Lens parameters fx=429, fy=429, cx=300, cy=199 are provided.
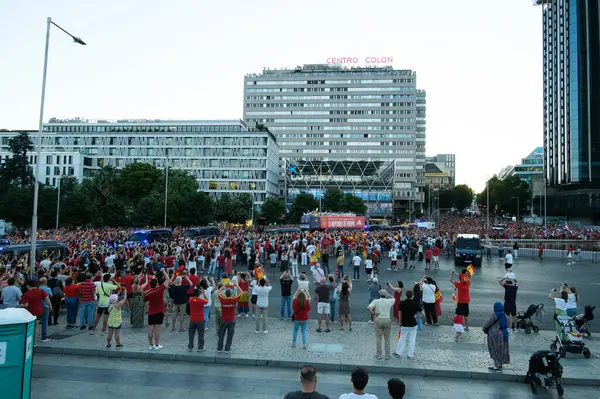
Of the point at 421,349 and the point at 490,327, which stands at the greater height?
the point at 490,327

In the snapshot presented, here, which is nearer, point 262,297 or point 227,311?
point 227,311

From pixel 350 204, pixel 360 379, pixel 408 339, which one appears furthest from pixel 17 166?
pixel 360 379

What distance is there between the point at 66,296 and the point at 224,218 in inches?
2584

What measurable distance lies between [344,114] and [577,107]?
63069 millimetres

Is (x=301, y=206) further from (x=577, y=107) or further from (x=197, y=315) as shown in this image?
(x=197, y=315)

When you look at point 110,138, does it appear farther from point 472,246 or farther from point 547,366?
point 547,366

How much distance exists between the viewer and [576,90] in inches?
3132

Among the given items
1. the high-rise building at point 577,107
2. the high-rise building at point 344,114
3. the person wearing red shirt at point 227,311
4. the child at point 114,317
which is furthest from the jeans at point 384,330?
the high-rise building at point 344,114

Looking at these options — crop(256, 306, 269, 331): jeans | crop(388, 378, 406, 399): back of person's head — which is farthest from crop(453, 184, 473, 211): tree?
crop(388, 378, 406, 399): back of person's head

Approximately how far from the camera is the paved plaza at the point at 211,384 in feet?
25.5

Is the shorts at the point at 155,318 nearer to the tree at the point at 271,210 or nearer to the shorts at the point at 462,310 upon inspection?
the shorts at the point at 462,310

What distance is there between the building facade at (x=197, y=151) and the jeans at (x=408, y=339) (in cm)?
8981

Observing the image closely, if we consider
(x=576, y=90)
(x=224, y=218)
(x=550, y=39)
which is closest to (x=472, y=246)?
(x=224, y=218)

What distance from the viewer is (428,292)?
489 inches
